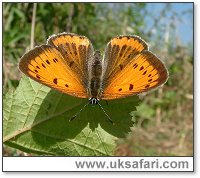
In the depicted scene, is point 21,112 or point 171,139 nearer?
point 21,112

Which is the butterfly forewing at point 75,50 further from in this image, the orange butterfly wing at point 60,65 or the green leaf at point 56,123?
the green leaf at point 56,123

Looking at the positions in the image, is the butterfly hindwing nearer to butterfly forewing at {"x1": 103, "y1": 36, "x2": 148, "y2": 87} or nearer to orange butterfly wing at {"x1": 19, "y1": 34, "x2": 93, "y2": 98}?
orange butterfly wing at {"x1": 19, "y1": 34, "x2": 93, "y2": 98}

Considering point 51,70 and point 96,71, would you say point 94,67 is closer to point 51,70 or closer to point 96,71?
point 96,71

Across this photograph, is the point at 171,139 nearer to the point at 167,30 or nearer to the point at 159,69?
the point at 167,30

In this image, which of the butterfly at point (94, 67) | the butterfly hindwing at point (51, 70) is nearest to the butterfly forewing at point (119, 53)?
the butterfly at point (94, 67)

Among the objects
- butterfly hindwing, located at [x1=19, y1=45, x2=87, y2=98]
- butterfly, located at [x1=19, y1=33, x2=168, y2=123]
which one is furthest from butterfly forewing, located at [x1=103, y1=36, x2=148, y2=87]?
butterfly hindwing, located at [x1=19, y1=45, x2=87, y2=98]

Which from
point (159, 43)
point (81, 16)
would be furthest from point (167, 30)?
point (81, 16)

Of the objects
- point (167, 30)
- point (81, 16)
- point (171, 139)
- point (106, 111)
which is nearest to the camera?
point (106, 111)
